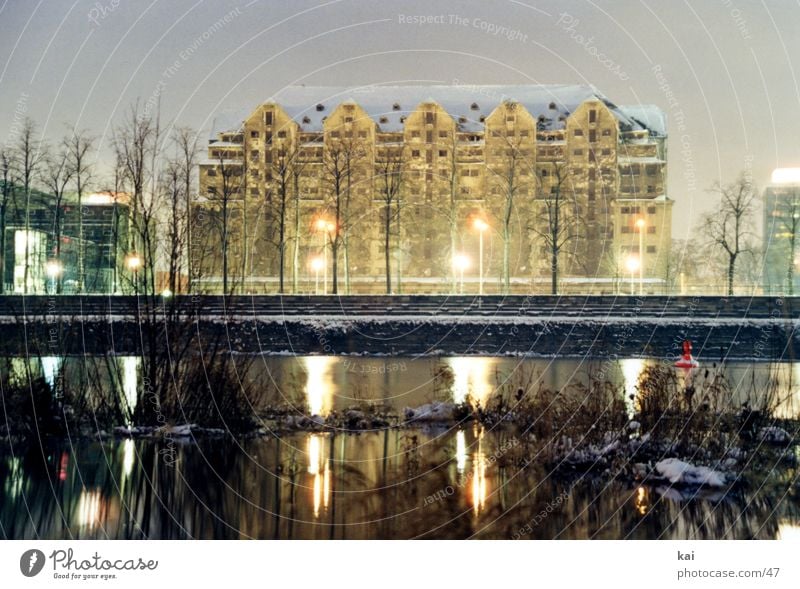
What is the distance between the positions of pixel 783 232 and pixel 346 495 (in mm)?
25036

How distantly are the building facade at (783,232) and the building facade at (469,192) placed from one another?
446 centimetres

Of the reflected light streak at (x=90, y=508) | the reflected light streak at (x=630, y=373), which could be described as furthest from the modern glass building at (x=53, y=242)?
the reflected light streak at (x=90, y=508)

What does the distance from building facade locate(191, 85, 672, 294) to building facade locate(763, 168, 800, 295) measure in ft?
14.6

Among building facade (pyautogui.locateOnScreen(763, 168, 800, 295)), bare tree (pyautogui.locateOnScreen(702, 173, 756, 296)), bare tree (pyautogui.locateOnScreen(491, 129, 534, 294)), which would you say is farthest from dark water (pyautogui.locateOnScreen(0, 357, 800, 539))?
bare tree (pyautogui.locateOnScreen(491, 129, 534, 294))

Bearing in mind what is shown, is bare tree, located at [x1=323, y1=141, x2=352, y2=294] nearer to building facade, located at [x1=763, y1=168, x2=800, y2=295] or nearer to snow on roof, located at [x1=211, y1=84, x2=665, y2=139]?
snow on roof, located at [x1=211, y1=84, x2=665, y2=139]

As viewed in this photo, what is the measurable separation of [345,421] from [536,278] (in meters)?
27.9

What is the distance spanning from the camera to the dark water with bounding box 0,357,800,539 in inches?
331

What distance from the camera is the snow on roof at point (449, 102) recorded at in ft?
130

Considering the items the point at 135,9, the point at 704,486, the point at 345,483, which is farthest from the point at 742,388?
the point at 135,9

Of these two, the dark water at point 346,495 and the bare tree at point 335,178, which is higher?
the bare tree at point 335,178

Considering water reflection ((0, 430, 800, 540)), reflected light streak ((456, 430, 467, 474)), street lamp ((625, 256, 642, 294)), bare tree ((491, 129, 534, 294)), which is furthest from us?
bare tree ((491, 129, 534, 294))

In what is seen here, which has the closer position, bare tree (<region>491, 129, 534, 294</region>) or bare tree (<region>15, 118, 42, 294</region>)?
bare tree (<region>15, 118, 42, 294</region>)

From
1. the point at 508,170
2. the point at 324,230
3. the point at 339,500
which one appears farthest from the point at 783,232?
the point at 339,500

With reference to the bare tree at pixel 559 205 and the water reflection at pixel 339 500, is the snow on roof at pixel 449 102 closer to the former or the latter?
the bare tree at pixel 559 205
